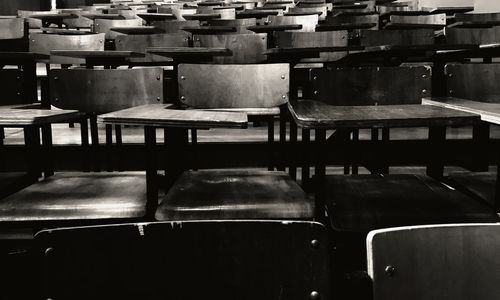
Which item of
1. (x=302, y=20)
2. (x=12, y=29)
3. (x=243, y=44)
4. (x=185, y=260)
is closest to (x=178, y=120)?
(x=185, y=260)

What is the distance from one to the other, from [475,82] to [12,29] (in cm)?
326

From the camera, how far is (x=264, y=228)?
786 mm

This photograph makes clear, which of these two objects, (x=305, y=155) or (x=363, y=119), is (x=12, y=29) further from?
(x=363, y=119)

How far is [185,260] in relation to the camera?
78cm

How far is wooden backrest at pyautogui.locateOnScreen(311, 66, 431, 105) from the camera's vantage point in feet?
7.29

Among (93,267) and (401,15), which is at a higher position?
(401,15)

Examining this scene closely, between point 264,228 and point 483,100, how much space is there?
1697 mm

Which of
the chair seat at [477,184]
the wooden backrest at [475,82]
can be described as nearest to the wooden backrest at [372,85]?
the wooden backrest at [475,82]

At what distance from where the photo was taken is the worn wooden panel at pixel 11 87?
240cm

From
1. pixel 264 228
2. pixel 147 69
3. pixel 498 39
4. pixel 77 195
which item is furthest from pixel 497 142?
pixel 264 228

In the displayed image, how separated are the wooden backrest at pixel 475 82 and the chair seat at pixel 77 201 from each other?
1348 millimetres

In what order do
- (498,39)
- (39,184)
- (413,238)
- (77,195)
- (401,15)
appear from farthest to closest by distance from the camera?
(401,15) < (498,39) < (39,184) < (77,195) < (413,238)

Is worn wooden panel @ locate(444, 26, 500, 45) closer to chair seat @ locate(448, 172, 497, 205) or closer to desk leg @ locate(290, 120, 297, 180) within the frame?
desk leg @ locate(290, 120, 297, 180)

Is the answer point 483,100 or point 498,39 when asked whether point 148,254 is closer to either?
point 483,100
